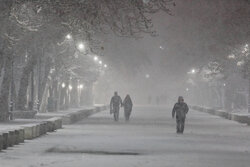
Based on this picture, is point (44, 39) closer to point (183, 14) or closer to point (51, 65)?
point (51, 65)

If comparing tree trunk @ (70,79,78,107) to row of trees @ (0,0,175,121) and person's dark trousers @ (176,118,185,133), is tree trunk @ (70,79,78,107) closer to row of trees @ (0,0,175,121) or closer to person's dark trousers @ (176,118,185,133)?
row of trees @ (0,0,175,121)

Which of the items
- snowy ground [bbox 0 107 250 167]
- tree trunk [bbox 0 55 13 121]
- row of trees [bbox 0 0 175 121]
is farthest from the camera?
tree trunk [bbox 0 55 13 121]

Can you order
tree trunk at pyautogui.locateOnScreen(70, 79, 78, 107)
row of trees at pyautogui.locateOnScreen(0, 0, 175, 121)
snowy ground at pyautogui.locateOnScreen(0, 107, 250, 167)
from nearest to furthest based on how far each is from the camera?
snowy ground at pyautogui.locateOnScreen(0, 107, 250, 167)
row of trees at pyautogui.locateOnScreen(0, 0, 175, 121)
tree trunk at pyautogui.locateOnScreen(70, 79, 78, 107)

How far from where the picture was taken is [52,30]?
4872cm

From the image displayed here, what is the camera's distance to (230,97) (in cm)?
9106

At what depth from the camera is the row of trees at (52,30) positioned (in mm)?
27766

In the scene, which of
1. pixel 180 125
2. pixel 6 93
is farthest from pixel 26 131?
pixel 6 93

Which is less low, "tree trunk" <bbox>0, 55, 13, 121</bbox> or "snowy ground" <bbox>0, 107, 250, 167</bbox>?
"tree trunk" <bbox>0, 55, 13, 121</bbox>

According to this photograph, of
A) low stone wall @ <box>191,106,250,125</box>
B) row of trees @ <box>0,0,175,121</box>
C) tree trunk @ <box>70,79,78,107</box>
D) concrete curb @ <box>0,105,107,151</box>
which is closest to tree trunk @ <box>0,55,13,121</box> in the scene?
row of trees @ <box>0,0,175,121</box>

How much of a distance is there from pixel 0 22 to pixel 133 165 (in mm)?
18818

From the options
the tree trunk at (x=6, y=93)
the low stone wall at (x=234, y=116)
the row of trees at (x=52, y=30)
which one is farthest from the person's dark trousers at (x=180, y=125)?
the low stone wall at (x=234, y=116)

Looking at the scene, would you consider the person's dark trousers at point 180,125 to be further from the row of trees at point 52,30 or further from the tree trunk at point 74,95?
the tree trunk at point 74,95

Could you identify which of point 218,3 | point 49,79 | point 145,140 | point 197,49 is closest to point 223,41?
point 218,3

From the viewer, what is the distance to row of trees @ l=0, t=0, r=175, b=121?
27.8 metres
